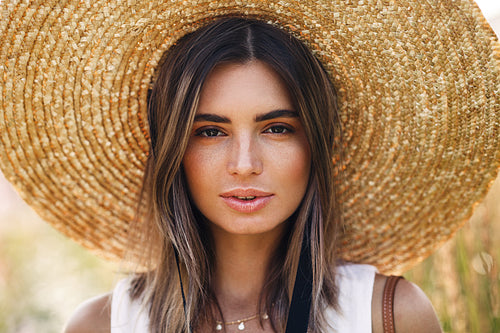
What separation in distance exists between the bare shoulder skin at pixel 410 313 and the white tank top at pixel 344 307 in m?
0.03

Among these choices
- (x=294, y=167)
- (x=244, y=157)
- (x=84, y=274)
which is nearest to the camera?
(x=244, y=157)

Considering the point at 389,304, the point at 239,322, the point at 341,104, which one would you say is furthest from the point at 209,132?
the point at 389,304

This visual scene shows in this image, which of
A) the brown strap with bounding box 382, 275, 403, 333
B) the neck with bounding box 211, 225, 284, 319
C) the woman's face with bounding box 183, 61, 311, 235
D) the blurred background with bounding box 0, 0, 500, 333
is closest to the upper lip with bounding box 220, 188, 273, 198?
the woman's face with bounding box 183, 61, 311, 235

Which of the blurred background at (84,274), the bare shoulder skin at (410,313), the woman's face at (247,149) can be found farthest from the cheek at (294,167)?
the blurred background at (84,274)

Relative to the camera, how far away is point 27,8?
1662mm

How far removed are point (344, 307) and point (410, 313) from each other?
24cm

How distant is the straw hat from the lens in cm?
172

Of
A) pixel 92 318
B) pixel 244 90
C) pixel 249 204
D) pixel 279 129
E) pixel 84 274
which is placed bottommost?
pixel 84 274

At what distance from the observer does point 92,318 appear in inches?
83.8

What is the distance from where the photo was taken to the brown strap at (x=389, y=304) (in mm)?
1858

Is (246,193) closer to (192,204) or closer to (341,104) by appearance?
(192,204)

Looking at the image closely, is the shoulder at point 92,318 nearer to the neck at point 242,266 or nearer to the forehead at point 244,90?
the neck at point 242,266

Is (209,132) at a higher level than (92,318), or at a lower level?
higher

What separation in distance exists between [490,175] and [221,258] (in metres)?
1.08
